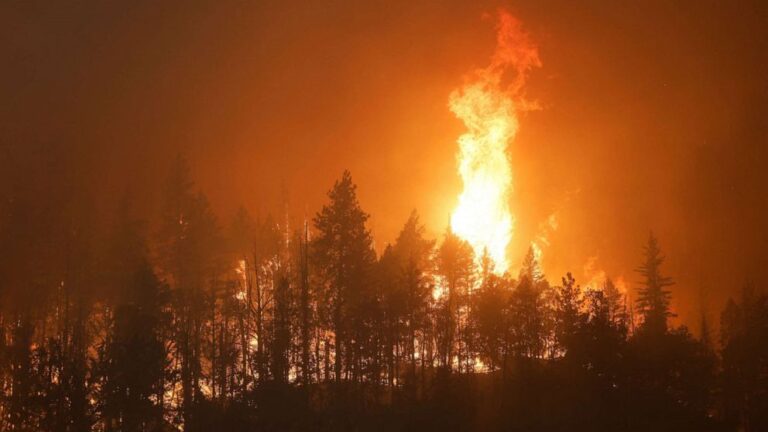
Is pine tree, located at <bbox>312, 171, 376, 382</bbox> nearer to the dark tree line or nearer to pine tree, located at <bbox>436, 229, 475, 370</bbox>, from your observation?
the dark tree line

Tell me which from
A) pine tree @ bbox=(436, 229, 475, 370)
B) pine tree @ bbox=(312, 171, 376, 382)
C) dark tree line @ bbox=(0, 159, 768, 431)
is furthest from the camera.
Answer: pine tree @ bbox=(436, 229, 475, 370)

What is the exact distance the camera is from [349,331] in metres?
46.5

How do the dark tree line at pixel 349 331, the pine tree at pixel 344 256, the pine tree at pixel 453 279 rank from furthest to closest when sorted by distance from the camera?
the pine tree at pixel 453 279 → the pine tree at pixel 344 256 → the dark tree line at pixel 349 331

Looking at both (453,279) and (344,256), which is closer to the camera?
(344,256)

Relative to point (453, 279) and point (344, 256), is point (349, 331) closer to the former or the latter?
point (344, 256)

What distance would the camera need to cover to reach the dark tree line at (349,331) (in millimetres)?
39625

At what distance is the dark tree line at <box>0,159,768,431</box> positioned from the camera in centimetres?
3962

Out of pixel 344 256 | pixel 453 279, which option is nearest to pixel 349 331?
pixel 344 256

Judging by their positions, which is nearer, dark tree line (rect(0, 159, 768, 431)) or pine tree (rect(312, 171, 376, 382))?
dark tree line (rect(0, 159, 768, 431))

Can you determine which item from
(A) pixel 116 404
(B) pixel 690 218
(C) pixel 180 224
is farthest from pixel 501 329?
(B) pixel 690 218

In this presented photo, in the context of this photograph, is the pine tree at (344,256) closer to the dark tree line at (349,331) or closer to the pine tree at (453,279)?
the dark tree line at (349,331)

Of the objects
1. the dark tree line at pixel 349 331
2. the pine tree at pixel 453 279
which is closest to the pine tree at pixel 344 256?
the dark tree line at pixel 349 331

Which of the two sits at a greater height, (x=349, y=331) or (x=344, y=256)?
(x=344, y=256)

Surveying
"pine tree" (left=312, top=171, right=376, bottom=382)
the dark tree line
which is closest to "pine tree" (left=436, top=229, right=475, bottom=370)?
the dark tree line
